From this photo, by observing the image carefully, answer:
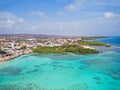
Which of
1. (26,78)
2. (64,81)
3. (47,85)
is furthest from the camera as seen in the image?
(26,78)

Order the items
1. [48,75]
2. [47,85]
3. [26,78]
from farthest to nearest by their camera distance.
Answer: [48,75], [26,78], [47,85]

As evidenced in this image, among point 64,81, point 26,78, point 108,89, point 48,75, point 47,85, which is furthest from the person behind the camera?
point 48,75

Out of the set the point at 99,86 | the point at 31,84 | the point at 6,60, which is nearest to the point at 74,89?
the point at 99,86

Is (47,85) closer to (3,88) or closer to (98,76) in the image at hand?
(3,88)

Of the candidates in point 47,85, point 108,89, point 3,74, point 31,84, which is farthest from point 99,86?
point 3,74

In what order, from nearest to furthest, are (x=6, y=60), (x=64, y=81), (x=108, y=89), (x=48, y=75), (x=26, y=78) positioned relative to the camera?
1. (x=108, y=89)
2. (x=64, y=81)
3. (x=26, y=78)
4. (x=48, y=75)
5. (x=6, y=60)

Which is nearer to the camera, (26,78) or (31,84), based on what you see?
(31,84)

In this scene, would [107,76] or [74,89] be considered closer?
[74,89]

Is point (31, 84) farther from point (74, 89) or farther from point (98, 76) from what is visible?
point (98, 76)
